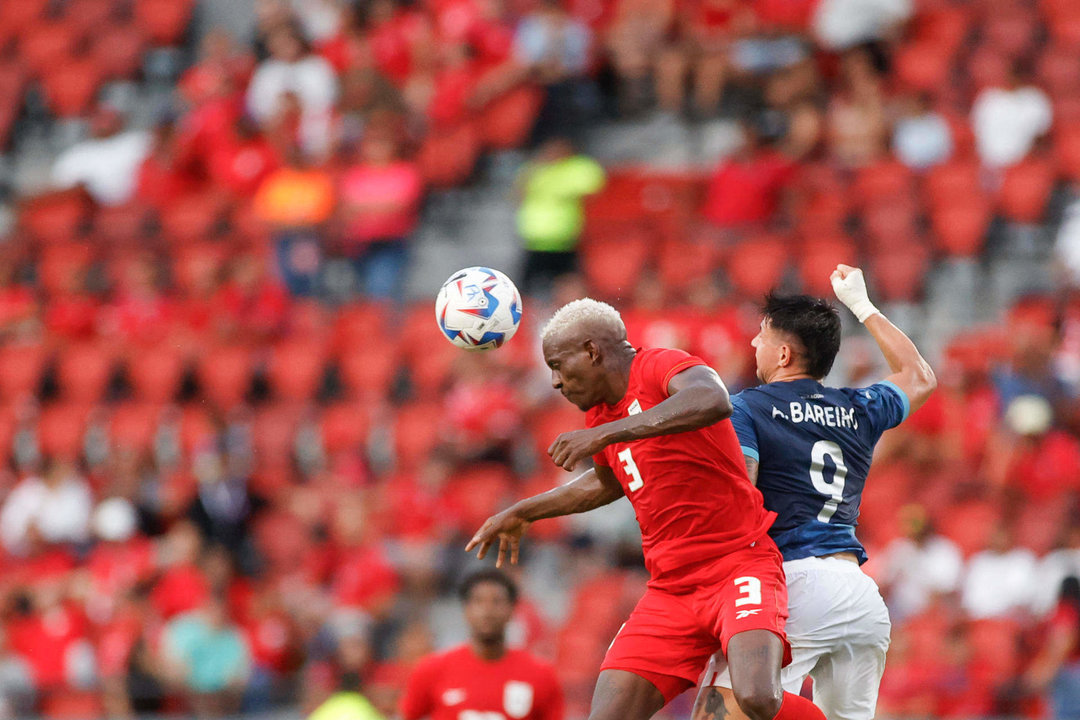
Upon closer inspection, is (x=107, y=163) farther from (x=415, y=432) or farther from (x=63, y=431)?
(x=415, y=432)

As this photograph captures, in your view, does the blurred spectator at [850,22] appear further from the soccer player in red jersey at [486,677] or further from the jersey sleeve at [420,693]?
the jersey sleeve at [420,693]

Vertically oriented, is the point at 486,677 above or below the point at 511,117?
below

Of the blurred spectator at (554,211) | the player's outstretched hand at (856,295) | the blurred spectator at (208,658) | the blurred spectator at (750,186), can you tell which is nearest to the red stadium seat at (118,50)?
the blurred spectator at (554,211)

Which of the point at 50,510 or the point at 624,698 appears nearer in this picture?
the point at 624,698

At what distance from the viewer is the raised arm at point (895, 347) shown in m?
6.48

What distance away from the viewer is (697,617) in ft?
19.0

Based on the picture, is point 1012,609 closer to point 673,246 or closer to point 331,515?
point 673,246

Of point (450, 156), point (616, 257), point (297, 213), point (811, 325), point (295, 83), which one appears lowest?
point (811, 325)

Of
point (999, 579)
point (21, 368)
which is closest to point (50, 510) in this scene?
point (21, 368)

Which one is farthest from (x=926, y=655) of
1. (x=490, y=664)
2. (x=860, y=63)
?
(x=860, y=63)

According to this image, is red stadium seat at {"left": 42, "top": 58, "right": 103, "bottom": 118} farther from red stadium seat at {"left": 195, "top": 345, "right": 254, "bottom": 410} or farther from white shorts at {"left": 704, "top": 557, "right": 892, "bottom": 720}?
white shorts at {"left": 704, "top": 557, "right": 892, "bottom": 720}

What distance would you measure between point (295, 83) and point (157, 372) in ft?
11.8

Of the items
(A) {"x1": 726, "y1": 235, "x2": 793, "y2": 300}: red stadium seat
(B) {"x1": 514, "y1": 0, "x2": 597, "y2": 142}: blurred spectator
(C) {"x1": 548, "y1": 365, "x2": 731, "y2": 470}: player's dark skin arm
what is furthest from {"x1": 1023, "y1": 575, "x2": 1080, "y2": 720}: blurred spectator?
(B) {"x1": 514, "y1": 0, "x2": 597, "y2": 142}: blurred spectator

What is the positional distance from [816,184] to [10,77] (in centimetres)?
1006
